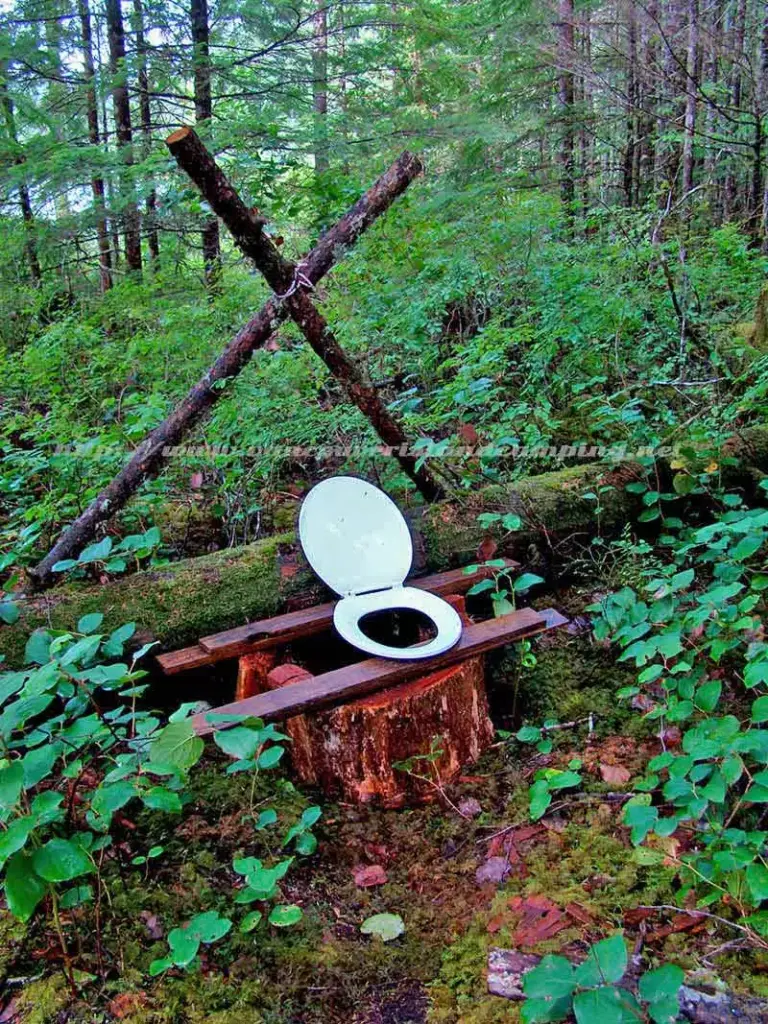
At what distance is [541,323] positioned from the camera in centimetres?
455

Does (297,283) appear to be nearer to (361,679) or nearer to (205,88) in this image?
(361,679)

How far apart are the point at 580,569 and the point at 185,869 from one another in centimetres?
224

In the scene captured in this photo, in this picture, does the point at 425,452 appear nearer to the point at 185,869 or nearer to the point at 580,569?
the point at 580,569

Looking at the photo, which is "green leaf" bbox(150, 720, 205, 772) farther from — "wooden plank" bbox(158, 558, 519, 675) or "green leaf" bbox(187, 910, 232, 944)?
"wooden plank" bbox(158, 558, 519, 675)

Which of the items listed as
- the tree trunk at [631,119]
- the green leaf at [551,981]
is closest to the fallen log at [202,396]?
the green leaf at [551,981]

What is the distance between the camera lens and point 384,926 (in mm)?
1785

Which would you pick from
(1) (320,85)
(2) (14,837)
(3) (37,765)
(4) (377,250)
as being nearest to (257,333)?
(3) (37,765)

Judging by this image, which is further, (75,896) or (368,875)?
(368,875)

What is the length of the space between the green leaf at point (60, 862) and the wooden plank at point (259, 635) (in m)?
1.04

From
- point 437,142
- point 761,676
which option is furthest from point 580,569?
point 437,142

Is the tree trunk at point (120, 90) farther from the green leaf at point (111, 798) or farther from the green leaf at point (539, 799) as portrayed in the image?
the green leaf at point (539, 799)

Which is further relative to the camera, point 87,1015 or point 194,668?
Result: point 194,668

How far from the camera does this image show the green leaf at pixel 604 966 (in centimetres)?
121

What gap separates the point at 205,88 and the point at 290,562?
19.2 ft
